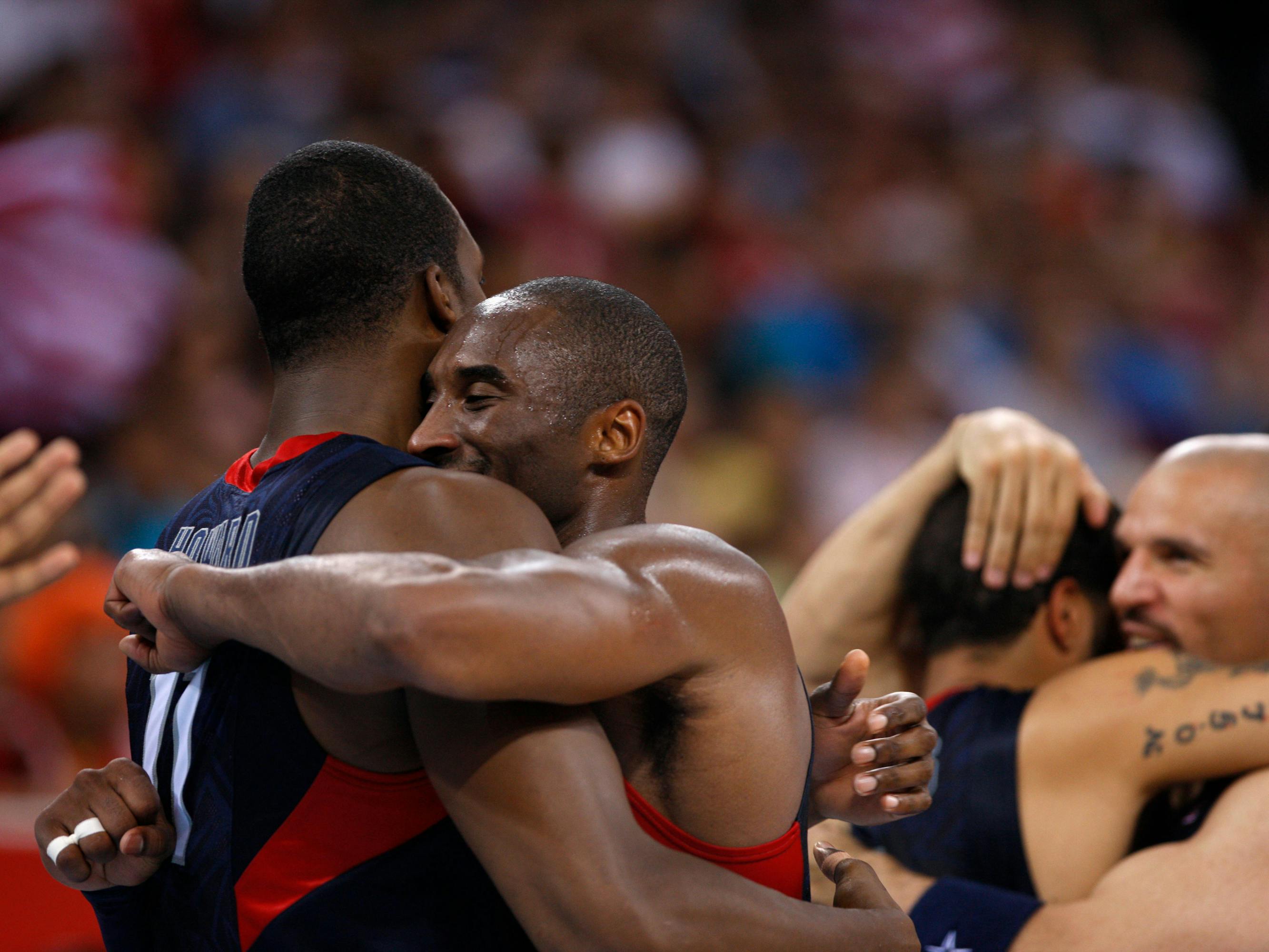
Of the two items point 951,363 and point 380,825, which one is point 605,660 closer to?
point 380,825

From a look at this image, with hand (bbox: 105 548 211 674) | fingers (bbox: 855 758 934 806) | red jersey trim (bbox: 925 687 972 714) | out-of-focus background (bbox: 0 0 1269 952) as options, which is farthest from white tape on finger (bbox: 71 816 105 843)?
out-of-focus background (bbox: 0 0 1269 952)

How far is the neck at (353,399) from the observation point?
2.14m

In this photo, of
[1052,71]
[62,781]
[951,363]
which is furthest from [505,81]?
[62,781]

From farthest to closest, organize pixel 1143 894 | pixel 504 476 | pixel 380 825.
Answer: pixel 1143 894 → pixel 504 476 → pixel 380 825

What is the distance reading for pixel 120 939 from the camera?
7.51ft

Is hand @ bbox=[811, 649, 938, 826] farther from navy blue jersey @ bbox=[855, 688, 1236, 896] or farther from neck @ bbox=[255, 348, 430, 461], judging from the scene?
neck @ bbox=[255, 348, 430, 461]

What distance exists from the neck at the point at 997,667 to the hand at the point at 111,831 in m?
2.02

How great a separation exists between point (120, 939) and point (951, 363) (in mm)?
6765

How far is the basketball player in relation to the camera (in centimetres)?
178

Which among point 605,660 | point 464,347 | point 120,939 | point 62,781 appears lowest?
point 62,781

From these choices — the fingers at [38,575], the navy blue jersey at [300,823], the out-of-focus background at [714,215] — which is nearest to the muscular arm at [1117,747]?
the navy blue jersey at [300,823]

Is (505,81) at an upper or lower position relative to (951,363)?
upper

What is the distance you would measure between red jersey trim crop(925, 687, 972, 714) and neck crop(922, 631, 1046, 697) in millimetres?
14

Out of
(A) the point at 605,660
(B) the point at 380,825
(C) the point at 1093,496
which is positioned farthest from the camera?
(C) the point at 1093,496
